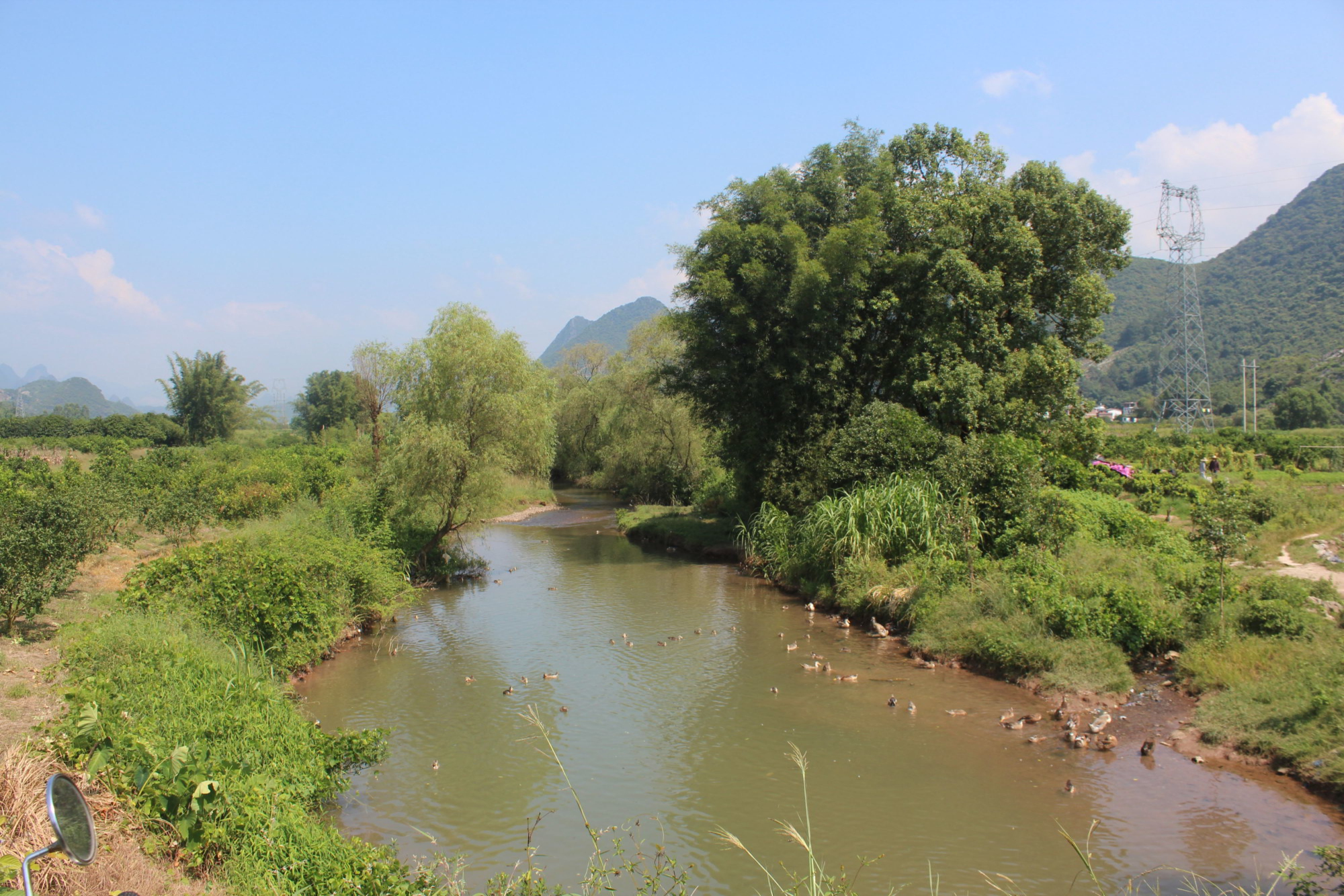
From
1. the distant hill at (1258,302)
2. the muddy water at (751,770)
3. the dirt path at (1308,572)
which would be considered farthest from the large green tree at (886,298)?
the distant hill at (1258,302)

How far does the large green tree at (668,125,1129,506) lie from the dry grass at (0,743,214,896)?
1815cm

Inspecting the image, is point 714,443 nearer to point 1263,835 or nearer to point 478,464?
point 478,464

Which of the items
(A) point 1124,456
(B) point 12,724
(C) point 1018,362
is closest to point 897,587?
(C) point 1018,362

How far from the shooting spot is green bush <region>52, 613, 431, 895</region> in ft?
18.5

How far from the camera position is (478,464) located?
21.4 m

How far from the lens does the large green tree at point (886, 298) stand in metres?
19.9

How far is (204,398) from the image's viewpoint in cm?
5138

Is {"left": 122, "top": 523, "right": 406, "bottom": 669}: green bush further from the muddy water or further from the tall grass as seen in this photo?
the tall grass

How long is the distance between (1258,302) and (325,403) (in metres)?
86.1

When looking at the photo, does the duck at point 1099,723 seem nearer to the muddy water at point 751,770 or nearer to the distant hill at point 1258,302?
the muddy water at point 751,770

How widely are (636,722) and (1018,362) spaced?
1374 cm

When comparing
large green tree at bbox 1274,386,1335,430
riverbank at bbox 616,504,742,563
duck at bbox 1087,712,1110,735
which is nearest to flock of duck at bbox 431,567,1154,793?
duck at bbox 1087,712,1110,735

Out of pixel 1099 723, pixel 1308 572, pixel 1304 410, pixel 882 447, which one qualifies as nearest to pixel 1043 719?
pixel 1099 723

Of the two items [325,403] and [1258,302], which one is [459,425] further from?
[1258,302]
